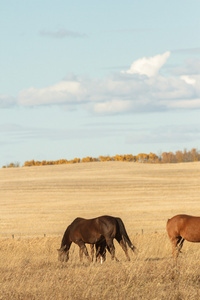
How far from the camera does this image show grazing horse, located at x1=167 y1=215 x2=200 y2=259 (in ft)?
52.7

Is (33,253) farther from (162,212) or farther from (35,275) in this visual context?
(162,212)

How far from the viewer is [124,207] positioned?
5016cm

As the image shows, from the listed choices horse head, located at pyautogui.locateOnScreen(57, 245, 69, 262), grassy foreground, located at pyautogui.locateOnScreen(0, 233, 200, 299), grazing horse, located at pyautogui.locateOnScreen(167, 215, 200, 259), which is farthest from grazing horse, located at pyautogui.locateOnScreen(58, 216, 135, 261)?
grassy foreground, located at pyautogui.locateOnScreen(0, 233, 200, 299)

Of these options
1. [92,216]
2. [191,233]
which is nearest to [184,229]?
[191,233]

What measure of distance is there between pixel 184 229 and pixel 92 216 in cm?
2849

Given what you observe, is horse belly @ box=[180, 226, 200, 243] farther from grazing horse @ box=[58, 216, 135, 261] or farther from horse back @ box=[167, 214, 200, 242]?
grazing horse @ box=[58, 216, 135, 261]

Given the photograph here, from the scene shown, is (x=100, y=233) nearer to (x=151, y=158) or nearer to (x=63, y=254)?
(x=63, y=254)

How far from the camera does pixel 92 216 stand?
146 ft

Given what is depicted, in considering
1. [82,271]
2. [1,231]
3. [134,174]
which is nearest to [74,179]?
[134,174]

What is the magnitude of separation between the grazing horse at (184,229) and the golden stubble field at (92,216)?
0.58 meters

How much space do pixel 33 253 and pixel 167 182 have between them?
46065mm

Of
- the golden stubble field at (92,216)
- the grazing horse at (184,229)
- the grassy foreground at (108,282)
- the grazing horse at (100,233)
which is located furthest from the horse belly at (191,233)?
the grassy foreground at (108,282)

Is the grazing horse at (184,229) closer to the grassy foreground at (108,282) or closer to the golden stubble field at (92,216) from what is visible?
the golden stubble field at (92,216)

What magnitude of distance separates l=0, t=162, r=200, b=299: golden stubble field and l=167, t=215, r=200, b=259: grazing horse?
0.58 metres
